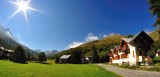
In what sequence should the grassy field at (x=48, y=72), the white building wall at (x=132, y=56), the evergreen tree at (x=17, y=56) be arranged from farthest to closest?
the evergreen tree at (x=17, y=56)
the white building wall at (x=132, y=56)
the grassy field at (x=48, y=72)

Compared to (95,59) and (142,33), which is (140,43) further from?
(95,59)

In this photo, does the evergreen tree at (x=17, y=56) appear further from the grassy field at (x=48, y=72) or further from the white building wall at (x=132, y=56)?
the grassy field at (x=48, y=72)

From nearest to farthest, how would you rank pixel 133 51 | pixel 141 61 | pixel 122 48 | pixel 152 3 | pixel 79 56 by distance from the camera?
pixel 152 3 → pixel 141 61 → pixel 133 51 → pixel 122 48 → pixel 79 56

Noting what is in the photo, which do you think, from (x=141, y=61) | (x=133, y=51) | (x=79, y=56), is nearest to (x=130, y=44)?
(x=133, y=51)

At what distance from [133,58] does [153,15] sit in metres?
28.5

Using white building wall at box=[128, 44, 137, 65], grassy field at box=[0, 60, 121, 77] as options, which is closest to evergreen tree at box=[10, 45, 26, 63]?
white building wall at box=[128, 44, 137, 65]

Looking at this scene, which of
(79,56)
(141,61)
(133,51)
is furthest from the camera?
(79,56)

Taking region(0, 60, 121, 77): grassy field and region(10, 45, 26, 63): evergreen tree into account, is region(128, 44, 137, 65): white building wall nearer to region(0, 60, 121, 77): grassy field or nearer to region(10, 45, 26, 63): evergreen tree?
region(0, 60, 121, 77): grassy field

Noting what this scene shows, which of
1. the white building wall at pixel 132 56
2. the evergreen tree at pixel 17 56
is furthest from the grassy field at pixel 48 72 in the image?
the evergreen tree at pixel 17 56

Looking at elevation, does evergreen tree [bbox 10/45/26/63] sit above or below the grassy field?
above

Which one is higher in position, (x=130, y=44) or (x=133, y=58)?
(x=130, y=44)

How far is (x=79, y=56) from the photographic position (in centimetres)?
12694

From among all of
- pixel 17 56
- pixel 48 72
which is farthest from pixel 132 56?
pixel 17 56

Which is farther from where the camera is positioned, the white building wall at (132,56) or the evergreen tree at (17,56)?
the evergreen tree at (17,56)
